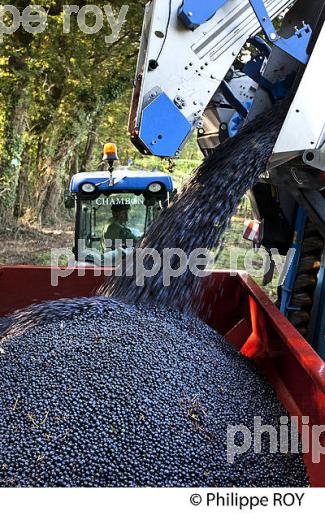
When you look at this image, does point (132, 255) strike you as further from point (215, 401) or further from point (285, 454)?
point (285, 454)

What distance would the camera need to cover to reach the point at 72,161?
15.5 m

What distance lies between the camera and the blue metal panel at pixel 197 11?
2.42 m

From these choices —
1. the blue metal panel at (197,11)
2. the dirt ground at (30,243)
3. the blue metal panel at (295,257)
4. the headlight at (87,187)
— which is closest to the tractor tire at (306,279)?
the blue metal panel at (295,257)

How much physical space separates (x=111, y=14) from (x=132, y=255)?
6.48 m

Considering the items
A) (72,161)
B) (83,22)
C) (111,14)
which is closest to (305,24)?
(111,14)

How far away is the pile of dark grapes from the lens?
1672 millimetres

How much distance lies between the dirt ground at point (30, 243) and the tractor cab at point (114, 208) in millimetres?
3903

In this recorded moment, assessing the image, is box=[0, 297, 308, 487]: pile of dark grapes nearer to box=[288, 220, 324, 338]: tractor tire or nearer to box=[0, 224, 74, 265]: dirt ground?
box=[288, 220, 324, 338]: tractor tire

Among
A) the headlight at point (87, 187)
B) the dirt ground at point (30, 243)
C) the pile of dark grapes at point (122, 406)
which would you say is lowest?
the dirt ground at point (30, 243)

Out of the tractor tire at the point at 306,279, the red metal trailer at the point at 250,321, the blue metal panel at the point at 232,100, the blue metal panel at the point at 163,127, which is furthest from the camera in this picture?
the tractor tire at the point at 306,279

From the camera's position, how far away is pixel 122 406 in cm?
185

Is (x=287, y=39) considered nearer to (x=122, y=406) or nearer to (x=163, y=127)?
(x=163, y=127)

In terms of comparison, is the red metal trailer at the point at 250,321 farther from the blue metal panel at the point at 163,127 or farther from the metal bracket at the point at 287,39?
the metal bracket at the point at 287,39

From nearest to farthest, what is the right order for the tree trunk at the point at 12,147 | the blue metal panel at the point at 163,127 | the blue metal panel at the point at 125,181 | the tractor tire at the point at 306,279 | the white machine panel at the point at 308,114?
the white machine panel at the point at 308,114, the blue metal panel at the point at 163,127, the tractor tire at the point at 306,279, the blue metal panel at the point at 125,181, the tree trunk at the point at 12,147
